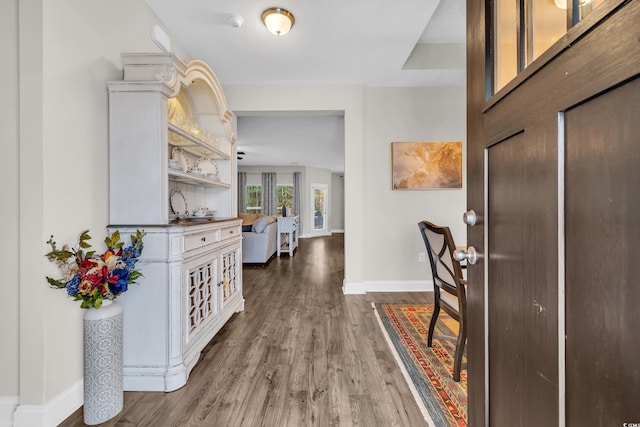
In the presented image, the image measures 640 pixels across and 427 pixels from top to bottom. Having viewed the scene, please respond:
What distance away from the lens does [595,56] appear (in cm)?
48

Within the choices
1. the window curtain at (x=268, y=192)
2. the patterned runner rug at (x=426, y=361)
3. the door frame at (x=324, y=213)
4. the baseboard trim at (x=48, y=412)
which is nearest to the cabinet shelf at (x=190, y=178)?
the baseboard trim at (x=48, y=412)

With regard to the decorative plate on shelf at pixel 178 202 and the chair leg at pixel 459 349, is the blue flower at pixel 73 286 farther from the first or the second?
the chair leg at pixel 459 349

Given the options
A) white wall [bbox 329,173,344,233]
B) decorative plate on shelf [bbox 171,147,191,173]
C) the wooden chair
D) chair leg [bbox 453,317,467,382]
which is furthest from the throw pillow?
white wall [bbox 329,173,344,233]

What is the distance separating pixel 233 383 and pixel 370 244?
7.43ft

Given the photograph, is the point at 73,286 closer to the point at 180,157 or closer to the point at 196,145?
the point at 180,157

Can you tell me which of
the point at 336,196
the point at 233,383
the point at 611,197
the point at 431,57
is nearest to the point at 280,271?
the point at 233,383

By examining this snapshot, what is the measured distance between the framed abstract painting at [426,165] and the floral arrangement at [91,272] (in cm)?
293

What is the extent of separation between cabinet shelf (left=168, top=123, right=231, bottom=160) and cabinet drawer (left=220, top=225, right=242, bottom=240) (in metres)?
0.72

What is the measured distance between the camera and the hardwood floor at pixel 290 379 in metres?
1.43

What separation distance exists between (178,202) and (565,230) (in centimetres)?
268

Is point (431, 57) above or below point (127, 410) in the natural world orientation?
above

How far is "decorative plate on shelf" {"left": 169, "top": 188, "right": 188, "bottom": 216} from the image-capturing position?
8.07ft

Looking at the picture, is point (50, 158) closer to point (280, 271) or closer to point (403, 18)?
point (403, 18)

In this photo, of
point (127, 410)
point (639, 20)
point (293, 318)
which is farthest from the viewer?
point (293, 318)
